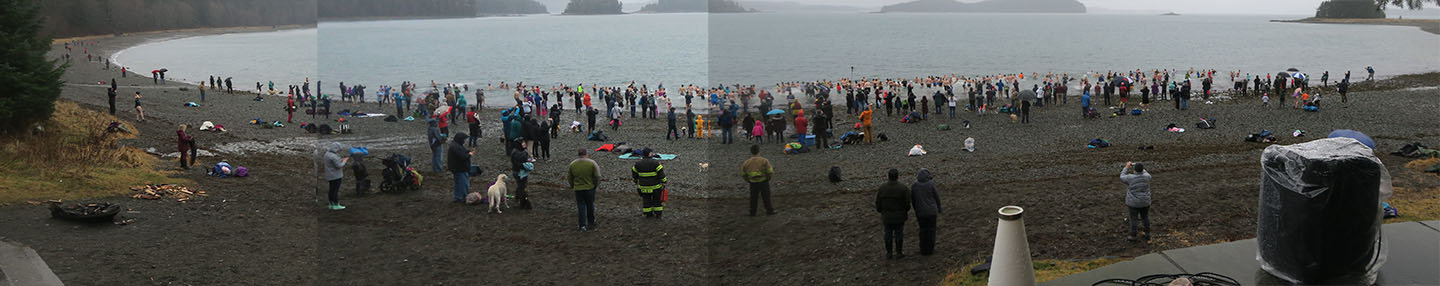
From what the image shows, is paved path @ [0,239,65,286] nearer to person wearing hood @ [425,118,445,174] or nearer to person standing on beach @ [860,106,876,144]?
person wearing hood @ [425,118,445,174]

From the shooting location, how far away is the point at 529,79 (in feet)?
201

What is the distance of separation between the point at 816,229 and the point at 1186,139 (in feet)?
49.9

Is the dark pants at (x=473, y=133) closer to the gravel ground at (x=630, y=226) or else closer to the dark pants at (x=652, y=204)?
the gravel ground at (x=630, y=226)

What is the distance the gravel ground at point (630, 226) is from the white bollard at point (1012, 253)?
6.69ft

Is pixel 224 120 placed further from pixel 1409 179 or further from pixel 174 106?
pixel 1409 179

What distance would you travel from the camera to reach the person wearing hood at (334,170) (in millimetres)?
9086

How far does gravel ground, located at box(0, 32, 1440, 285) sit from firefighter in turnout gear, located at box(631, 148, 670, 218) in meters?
0.27

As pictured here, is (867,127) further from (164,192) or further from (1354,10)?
(1354,10)

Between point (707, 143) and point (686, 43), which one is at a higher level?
point (686, 43)

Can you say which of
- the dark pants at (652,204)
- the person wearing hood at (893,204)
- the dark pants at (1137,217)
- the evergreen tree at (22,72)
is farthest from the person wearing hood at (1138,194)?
the evergreen tree at (22,72)

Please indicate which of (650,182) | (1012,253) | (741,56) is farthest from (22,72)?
(741,56)

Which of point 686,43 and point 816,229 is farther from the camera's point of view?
point 686,43

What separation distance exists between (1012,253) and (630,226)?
645 cm

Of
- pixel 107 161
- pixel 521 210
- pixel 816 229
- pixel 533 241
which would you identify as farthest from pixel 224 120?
pixel 816 229
